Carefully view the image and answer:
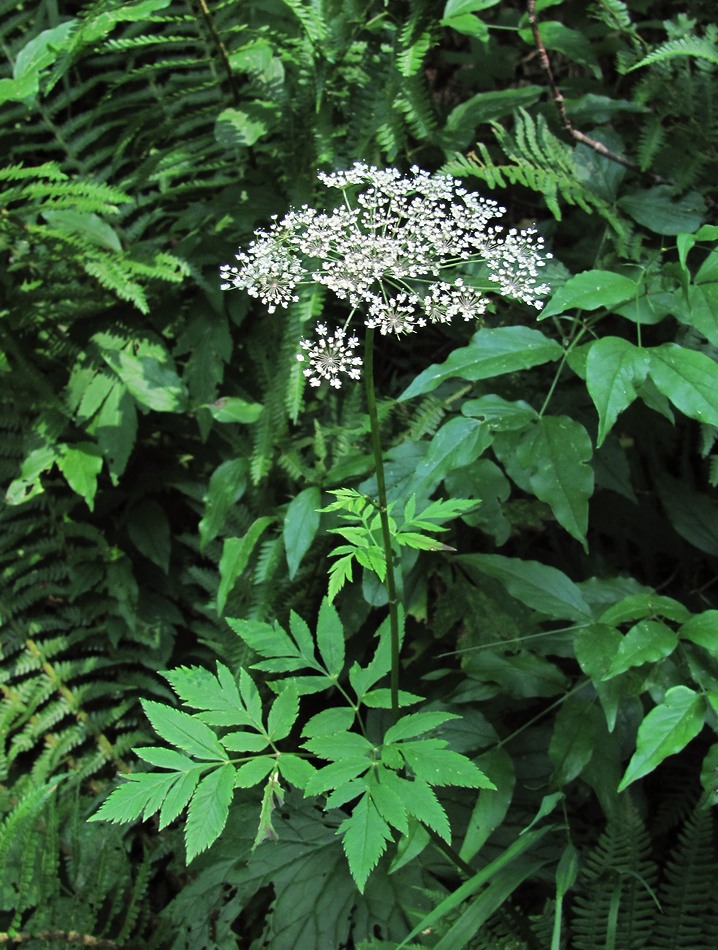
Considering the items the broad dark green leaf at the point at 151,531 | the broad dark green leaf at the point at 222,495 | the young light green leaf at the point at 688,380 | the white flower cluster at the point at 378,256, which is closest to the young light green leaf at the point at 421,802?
the white flower cluster at the point at 378,256

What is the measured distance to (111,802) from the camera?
1240 mm

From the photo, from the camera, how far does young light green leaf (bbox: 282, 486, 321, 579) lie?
180 centimetres

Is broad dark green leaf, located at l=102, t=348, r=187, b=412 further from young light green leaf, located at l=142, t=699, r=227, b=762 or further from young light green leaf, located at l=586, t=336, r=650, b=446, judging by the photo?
young light green leaf, located at l=586, t=336, r=650, b=446

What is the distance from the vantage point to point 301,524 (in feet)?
6.07

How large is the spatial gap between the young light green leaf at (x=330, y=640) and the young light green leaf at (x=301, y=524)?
1.02 feet

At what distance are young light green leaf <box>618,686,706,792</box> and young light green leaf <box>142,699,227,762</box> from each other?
0.63 m

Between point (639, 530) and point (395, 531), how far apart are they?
1.16 m

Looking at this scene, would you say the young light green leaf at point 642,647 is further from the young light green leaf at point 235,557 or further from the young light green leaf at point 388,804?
the young light green leaf at point 235,557

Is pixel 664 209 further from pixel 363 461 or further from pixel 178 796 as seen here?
pixel 178 796

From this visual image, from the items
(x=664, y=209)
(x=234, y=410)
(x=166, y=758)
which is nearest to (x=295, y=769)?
(x=166, y=758)

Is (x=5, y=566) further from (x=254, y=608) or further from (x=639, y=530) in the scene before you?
(x=639, y=530)

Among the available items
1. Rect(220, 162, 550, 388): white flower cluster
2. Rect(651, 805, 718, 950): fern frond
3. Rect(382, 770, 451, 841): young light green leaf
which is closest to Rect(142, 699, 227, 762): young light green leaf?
Rect(382, 770, 451, 841): young light green leaf

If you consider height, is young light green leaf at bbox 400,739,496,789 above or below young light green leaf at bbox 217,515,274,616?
above

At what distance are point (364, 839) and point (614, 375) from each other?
Answer: 806 millimetres
